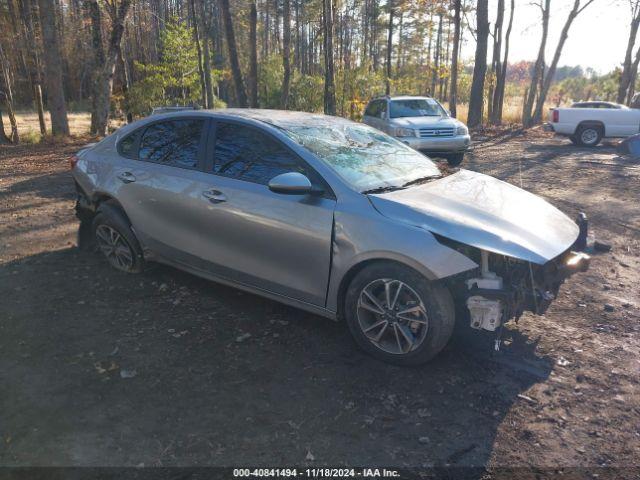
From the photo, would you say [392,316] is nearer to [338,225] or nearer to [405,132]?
[338,225]

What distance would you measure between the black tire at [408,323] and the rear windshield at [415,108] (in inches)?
392

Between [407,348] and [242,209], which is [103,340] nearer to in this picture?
[242,209]

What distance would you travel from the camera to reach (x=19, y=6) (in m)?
25.0

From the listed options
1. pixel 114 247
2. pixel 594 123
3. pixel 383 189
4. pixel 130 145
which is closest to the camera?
pixel 383 189

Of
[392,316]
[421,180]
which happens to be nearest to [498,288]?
[392,316]

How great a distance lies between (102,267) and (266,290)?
7.57ft

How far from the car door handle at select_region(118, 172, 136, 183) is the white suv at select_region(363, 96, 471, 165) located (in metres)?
7.47

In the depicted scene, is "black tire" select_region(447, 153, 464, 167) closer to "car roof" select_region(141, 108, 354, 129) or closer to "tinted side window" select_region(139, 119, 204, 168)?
"car roof" select_region(141, 108, 354, 129)

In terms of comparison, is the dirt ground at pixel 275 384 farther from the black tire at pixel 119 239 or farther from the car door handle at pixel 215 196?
the car door handle at pixel 215 196

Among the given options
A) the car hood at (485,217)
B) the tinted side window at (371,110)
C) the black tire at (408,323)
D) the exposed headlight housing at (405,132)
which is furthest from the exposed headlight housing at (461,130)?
the black tire at (408,323)

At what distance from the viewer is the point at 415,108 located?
1294 cm

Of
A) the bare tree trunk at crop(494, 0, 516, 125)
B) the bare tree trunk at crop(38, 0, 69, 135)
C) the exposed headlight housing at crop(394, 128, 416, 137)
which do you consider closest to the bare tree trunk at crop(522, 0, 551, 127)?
the bare tree trunk at crop(494, 0, 516, 125)

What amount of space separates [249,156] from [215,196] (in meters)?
0.43

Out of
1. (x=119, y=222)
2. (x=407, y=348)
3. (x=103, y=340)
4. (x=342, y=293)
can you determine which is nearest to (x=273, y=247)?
(x=342, y=293)
